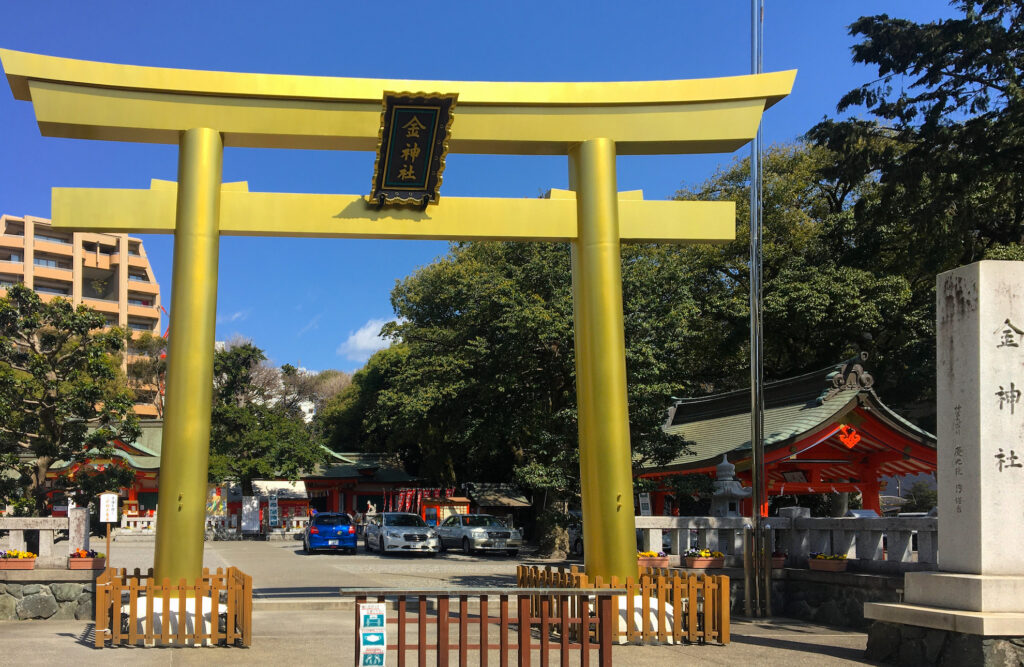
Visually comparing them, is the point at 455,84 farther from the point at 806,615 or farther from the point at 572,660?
the point at 806,615

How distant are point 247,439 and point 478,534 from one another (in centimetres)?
1486

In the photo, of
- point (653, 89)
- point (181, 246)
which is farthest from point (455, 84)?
point (181, 246)

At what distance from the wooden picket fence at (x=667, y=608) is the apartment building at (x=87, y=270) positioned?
63.1m

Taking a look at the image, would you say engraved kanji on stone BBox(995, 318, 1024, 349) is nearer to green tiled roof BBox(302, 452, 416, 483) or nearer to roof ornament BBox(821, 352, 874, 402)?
roof ornament BBox(821, 352, 874, 402)

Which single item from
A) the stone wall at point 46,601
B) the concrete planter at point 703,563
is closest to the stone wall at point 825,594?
the concrete planter at point 703,563

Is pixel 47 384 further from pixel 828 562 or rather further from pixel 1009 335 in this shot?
pixel 1009 335

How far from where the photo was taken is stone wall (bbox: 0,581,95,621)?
14.0m

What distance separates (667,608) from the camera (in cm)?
1175

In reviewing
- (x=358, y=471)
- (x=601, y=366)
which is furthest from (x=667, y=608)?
(x=358, y=471)

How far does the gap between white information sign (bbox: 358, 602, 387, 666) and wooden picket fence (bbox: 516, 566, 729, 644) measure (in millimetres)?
4423

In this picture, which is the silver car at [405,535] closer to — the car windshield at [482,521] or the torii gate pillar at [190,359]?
the car windshield at [482,521]

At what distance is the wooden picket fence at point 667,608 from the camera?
1155 cm

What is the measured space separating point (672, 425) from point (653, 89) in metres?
19.8

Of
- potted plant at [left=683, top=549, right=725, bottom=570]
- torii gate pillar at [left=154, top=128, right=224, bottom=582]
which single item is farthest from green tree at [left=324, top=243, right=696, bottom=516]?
torii gate pillar at [left=154, top=128, right=224, bottom=582]
